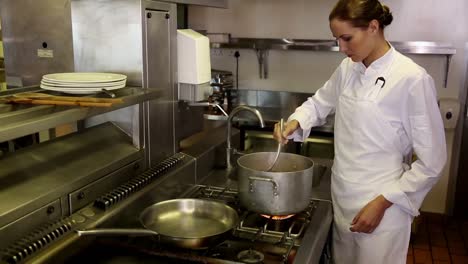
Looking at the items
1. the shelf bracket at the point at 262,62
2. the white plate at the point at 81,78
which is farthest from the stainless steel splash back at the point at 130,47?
the shelf bracket at the point at 262,62

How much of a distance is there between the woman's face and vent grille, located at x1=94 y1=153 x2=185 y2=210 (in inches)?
29.7

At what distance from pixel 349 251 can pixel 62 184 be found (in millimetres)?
954

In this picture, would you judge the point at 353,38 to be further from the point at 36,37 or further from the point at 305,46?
the point at 305,46

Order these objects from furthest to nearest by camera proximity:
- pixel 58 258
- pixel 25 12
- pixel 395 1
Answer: pixel 395 1, pixel 25 12, pixel 58 258

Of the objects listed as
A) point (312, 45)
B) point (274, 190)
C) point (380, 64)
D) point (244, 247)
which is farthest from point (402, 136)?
point (312, 45)

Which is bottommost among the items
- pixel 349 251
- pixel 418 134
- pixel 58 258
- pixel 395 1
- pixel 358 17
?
pixel 349 251

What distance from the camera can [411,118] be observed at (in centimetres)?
142

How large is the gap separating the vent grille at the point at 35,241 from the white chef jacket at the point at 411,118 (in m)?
0.95

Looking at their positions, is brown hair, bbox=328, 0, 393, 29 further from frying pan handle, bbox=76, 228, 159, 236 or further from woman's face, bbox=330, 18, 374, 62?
frying pan handle, bbox=76, 228, 159, 236

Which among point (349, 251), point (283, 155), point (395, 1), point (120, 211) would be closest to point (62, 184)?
point (120, 211)

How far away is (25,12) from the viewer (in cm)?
175

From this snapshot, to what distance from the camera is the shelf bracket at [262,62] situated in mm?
3885

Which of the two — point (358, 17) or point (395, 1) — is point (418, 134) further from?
point (395, 1)

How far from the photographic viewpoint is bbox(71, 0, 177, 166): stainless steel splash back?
62.7 inches
